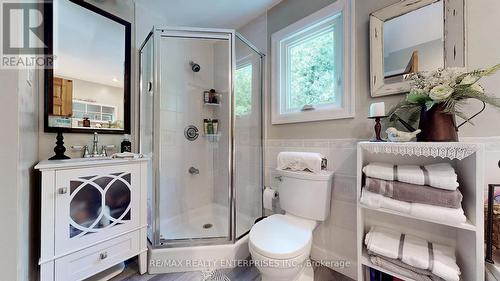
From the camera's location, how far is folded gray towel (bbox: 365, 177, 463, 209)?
854mm

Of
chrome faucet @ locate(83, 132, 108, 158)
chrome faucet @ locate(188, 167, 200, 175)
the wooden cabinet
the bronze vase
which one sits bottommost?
chrome faucet @ locate(188, 167, 200, 175)

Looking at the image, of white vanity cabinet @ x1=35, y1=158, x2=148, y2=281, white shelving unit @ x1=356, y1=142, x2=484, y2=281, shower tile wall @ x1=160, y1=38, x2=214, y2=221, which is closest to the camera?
white shelving unit @ x1=356, y1=142, x2=484, y2=281

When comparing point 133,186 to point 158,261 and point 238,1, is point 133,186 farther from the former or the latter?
point 238,1

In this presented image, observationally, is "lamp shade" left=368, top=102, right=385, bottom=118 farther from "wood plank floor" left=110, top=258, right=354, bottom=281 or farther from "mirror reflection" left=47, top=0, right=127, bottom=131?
"mirror reflection" left=47, top=0, right=127, bottom=131

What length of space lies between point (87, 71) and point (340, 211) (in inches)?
87.7

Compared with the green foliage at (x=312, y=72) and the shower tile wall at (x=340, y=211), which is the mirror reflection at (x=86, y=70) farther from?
the shower tile wall at (x=340, y=211)

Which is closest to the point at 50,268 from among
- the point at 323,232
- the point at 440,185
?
the point at 323,232

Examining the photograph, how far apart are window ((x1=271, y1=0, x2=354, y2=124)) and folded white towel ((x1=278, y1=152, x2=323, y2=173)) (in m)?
0.35

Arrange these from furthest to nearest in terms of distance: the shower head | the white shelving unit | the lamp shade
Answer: the shower head, the lamp shade, the white shelving unit

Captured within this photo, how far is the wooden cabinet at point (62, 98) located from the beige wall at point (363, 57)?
1.60 m

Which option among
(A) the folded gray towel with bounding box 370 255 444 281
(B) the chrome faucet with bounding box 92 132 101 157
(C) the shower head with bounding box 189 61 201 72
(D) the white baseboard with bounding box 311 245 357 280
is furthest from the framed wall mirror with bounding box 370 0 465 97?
(B) the chrome faucet with bounding box 92 132 101 157

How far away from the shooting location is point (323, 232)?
154cm

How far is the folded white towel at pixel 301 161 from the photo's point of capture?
4.51 feet

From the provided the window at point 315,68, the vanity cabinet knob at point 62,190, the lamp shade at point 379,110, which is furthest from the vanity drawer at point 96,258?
the lamp shade at point 379,110
